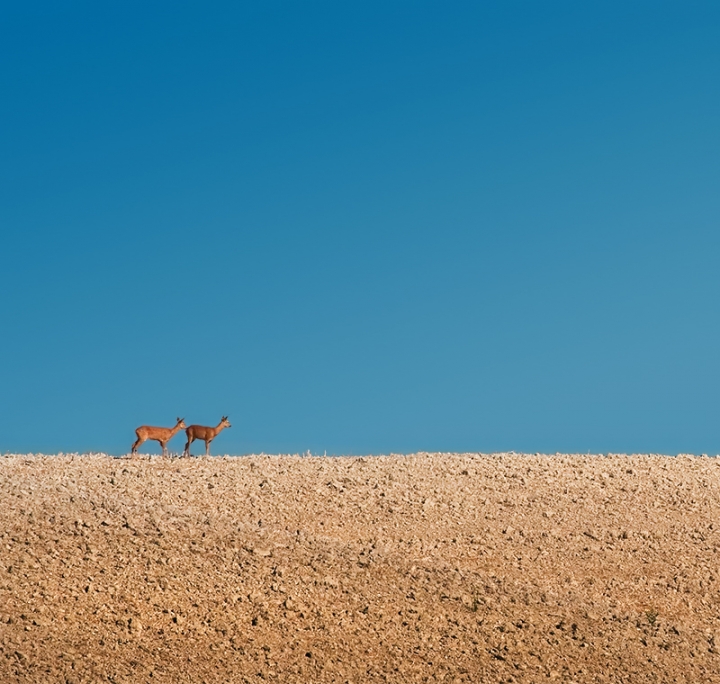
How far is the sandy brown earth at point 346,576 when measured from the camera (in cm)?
1344

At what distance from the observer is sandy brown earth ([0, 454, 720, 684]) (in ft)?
44.1

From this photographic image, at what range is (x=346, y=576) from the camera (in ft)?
49.9

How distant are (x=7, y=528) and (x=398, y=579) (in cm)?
609

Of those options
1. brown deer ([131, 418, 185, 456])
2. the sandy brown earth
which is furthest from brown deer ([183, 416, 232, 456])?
the sandy brown earth

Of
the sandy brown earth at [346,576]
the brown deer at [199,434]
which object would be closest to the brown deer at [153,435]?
the brown deer at [199,434]

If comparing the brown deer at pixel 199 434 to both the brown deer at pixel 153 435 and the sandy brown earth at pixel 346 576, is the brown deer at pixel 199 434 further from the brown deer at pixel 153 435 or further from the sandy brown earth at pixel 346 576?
the sandy brown earth at pixel 346 576

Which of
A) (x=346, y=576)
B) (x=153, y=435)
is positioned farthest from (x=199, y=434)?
(x=346, y=576)

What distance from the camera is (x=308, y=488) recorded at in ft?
62.2

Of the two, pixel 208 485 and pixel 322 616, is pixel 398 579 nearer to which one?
pixel 322 616

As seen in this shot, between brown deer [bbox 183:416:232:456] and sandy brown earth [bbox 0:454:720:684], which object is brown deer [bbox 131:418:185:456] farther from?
sandy brown earth [bbox 0:454:720:684]

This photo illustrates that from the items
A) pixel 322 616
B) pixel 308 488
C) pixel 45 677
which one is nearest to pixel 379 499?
pixel 308 488

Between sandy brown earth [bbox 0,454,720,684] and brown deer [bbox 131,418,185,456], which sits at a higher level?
brown deer [bbox 131,418,185,456]

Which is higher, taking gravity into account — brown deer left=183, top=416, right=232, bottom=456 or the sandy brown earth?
brown deer left=183, top=416, right=232, bottom=456

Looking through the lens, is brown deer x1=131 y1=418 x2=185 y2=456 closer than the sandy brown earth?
No
